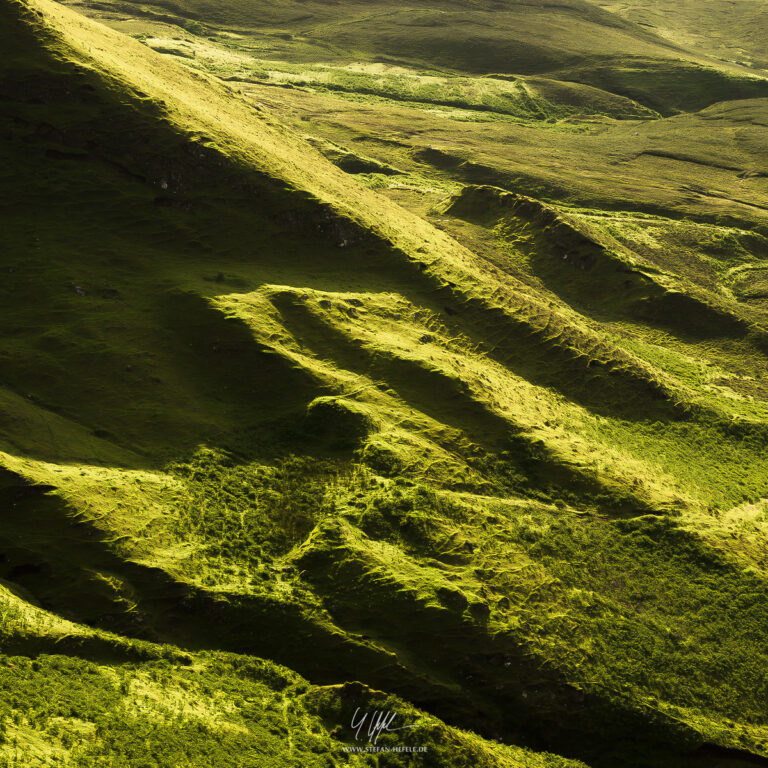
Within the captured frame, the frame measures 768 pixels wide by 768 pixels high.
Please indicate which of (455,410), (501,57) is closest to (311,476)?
(455,410)

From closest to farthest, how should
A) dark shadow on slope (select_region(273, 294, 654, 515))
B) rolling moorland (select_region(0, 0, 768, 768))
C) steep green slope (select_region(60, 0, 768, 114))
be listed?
rolling moorland (select_region(0, 0, 768, 768)), dark shadow on slope (select_region(273, 294, 654, 515)), steep green slope (select_region(60, 0, 768, 114))

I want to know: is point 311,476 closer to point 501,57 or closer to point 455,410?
point 455,410

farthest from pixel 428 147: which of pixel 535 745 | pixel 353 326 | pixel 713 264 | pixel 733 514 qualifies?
pixel 535 745

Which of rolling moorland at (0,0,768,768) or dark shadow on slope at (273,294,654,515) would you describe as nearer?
rolling moorland at (0,0,768,768)

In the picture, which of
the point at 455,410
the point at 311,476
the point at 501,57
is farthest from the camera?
the point at 501,57

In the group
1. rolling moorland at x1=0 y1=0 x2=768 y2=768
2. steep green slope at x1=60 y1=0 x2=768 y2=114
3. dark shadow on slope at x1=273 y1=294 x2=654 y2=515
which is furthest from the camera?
steep green slope at x1=60 y1=0 x2=768 y2=114

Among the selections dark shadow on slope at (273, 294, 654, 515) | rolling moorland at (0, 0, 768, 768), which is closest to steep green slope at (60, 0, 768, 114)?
rolling moorland at (0, 0, 768, 768)

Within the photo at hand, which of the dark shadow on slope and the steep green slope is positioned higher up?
the steep green slope

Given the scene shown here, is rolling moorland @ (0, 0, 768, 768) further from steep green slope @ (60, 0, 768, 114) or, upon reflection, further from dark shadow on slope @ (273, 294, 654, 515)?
steep green slope @ (60, 0, 768, 114)

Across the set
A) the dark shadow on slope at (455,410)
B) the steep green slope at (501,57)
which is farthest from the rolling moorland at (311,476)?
the steep green slope at (501,57)

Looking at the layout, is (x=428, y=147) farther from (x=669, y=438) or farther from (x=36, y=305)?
(x=36, y=305)
